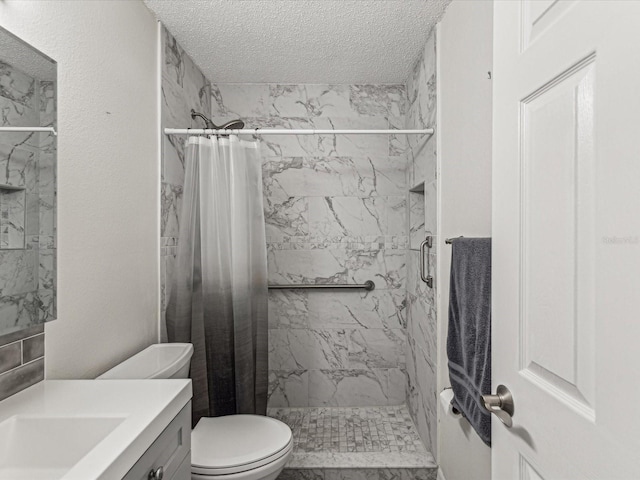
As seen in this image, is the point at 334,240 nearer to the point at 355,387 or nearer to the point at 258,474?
the point at 355,387

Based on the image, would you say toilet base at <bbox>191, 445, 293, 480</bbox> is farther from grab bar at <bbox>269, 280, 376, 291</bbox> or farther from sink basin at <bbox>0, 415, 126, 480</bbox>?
grab bar at <bbox>269, 280, 376, 291</bbox>

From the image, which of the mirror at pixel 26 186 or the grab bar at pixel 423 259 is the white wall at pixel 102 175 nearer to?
the mirror at pixel 26 186

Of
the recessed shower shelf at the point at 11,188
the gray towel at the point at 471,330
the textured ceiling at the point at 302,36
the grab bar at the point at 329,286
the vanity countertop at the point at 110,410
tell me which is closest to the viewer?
the vanity countertop at the point at 110,410

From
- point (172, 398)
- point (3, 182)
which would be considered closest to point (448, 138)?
point (172, 398)

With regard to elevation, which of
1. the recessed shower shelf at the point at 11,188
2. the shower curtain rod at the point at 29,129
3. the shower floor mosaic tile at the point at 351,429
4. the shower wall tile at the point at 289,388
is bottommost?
the shower floor mosaic tile at the point at 351,429

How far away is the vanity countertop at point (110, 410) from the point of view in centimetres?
81

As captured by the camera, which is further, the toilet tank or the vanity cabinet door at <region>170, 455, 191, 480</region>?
the toilet tank

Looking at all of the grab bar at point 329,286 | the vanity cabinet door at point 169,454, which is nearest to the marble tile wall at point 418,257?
the grab bar at point 329,286

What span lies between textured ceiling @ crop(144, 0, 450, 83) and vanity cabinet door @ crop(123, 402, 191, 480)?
1810 millimetres

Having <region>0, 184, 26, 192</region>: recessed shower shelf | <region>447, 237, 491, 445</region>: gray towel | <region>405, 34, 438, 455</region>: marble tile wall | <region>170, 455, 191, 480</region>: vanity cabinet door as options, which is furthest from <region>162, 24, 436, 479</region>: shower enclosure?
<region>0, 184, 26, 192</region>: recessed shower shelf

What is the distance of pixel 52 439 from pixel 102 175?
3.15 feet

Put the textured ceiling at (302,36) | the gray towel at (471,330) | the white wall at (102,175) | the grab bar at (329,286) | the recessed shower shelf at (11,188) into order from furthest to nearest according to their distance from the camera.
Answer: the grab bar at (329,286)
the textured ceiling at (302,36)
the white wall at (102,175)
the gray towel at (471,330)
the recessed shower shelf at (11,188)

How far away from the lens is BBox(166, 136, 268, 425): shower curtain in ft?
6.94

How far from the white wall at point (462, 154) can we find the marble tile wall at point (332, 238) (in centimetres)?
89
